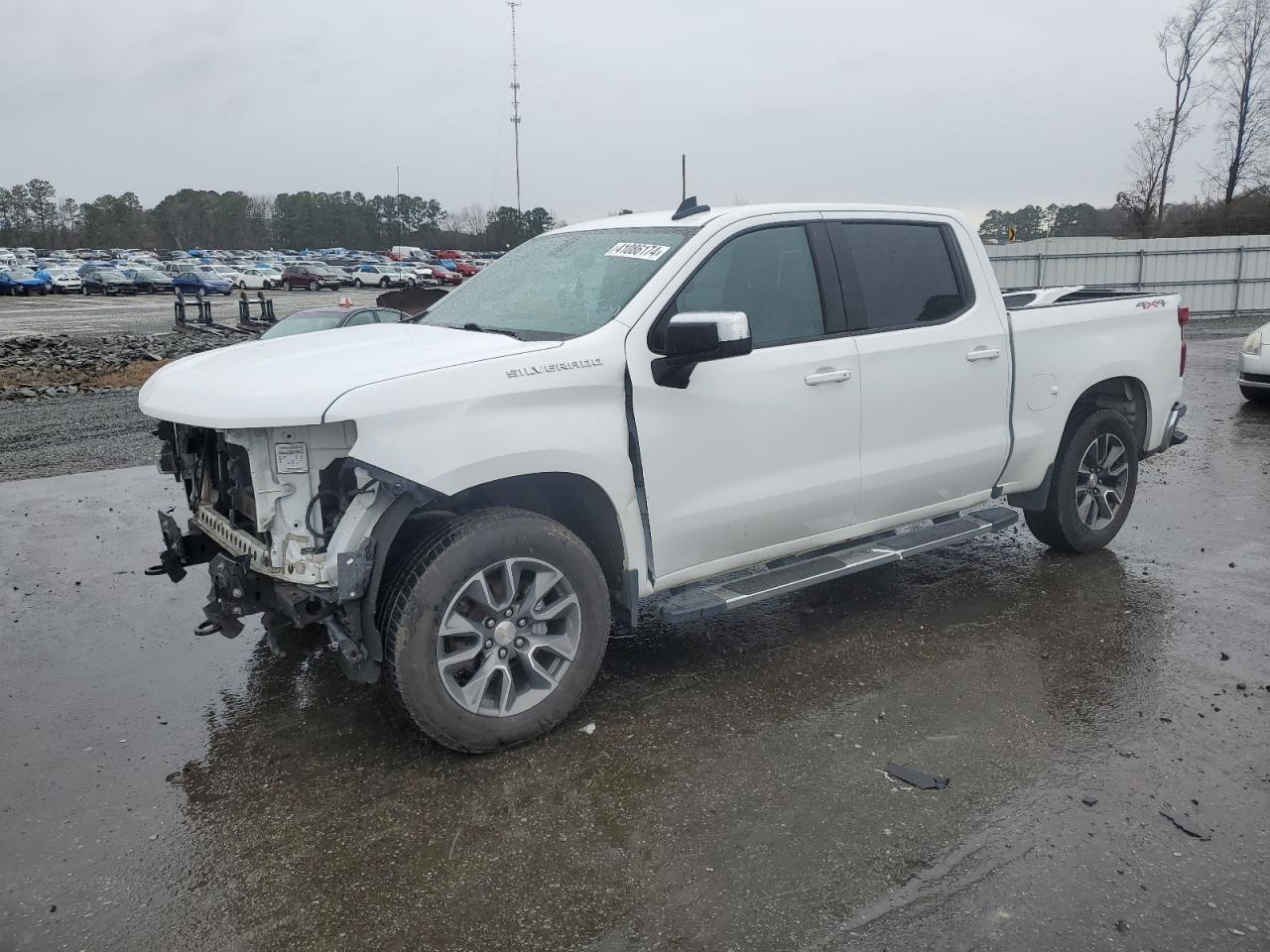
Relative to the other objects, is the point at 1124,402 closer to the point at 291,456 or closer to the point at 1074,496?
the point at 1074,496

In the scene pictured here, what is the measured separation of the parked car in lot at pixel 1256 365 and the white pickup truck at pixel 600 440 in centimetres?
733

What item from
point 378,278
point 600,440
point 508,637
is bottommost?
point 508,637

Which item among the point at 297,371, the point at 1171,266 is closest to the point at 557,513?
the point at 297,371

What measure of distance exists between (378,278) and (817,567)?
5813cm

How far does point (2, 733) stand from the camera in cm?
417

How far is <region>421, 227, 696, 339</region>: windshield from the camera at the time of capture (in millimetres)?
4211

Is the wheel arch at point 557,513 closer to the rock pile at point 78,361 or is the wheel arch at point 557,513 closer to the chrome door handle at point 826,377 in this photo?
the chrome door handle at point 826,377

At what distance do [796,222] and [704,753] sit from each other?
2411 mm

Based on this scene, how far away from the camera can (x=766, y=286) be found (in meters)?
4.47

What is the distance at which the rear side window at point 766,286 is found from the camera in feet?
14.0

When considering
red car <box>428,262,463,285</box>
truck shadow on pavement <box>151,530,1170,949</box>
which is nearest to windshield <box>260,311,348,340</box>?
truck shadow on pavement <box>151,530,1170,949</box>

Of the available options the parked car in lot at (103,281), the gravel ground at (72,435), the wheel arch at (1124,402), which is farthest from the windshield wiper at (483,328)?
the parked car in lot at (103,281)

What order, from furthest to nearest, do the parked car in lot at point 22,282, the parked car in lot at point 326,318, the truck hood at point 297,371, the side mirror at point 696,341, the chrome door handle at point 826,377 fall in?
the parked car in lot at point 22,282 < the parked car in lot at point 326,318 < the chrome door handle at point 826,377 < the side mirror at point 696,341 < the truck hood at point 297,371

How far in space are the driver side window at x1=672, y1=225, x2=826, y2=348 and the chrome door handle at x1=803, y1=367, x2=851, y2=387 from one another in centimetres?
17
